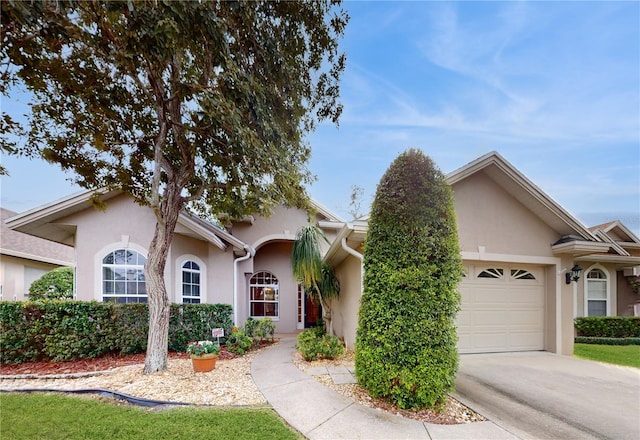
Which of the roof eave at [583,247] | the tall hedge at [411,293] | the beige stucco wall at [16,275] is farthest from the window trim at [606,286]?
the beige stucco wall at [16,275]

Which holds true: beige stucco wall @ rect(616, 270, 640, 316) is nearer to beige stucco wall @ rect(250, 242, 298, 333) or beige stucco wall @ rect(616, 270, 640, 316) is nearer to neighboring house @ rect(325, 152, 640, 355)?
neighboring house @ rect(325, 152, 640, 355)

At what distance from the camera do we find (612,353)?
29.8 feet

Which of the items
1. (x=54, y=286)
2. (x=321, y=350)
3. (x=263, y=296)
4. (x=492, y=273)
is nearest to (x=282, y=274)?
(x=263, y=296)

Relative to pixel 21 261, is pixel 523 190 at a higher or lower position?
higher

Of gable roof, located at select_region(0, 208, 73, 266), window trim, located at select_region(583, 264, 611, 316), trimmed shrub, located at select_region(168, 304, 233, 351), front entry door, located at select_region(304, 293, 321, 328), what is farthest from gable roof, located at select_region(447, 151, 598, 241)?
gable roof, located at select_region(0, 208, 73, 266)

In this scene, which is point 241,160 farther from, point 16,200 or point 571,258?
point 571,258

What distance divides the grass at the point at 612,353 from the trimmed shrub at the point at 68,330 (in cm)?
1219

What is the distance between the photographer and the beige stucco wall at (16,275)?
1401cm

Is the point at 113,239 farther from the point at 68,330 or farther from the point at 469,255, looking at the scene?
the point at 469,255

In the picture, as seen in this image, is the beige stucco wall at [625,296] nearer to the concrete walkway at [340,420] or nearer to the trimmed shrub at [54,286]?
the concrete walkway at [340,420]

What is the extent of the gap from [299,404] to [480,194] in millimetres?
6688

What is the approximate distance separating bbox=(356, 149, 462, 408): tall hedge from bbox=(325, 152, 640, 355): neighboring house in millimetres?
2627

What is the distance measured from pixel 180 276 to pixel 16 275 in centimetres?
1192

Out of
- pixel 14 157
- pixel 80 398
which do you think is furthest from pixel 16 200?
pixel 80 398
